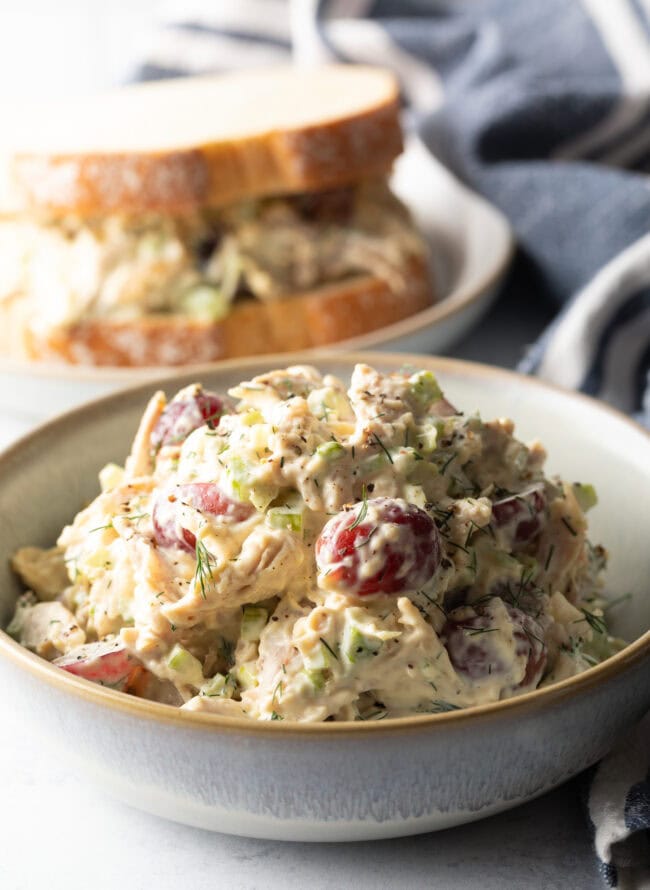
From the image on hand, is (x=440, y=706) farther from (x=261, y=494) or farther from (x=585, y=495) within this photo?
(x=585, y=495)

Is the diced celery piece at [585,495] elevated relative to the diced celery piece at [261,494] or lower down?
lower down

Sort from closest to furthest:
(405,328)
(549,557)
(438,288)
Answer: (549,557) < (405,328) < (438,288)

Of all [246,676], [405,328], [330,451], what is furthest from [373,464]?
[405,328]

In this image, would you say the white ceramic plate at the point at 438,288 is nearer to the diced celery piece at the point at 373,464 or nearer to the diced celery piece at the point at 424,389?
the diced celery piece at the point at 424,389

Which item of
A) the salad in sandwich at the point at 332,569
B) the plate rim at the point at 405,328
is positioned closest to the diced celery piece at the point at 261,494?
the salad in sandwich at the point at 332,569

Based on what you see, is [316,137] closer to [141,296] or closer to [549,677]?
[141,296]

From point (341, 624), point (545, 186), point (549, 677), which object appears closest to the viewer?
point (341, 624)

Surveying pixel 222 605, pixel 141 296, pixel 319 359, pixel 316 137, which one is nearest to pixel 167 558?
pixel 222 605
